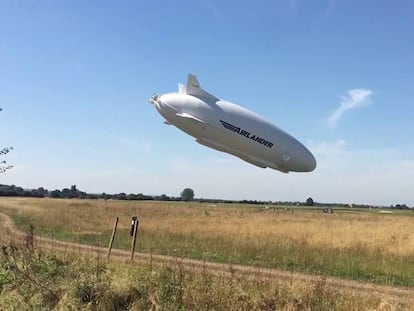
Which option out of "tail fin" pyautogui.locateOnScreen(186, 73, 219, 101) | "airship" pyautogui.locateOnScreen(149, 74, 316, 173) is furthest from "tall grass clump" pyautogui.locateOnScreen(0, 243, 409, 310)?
"tail fin" pyautogui.locateOnScreen(186, 73, 219, 101)

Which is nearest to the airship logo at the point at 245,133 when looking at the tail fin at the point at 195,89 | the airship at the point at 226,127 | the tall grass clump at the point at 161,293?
the airship at the point at 226,127

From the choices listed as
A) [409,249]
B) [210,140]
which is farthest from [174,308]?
[409,249]

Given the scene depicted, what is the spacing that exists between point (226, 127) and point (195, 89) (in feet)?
6.73

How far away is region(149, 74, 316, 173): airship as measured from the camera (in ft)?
58.4

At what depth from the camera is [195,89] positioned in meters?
18.8

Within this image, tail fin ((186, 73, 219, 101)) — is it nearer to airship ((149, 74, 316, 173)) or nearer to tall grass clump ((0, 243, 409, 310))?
airship ((149, 74, 316, 173))

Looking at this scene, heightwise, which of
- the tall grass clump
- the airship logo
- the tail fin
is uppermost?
the tail fin

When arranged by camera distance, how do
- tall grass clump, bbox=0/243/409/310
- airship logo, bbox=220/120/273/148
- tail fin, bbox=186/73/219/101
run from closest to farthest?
tall grass clump, bbox=0/243/409/310 → airship logo, bbox=220/120/273/148 → tail fin, bbox=186/73/219/101

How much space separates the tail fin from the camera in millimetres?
18641

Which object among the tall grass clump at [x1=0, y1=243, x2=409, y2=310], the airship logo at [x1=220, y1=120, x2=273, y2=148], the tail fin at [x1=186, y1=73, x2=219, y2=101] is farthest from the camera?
the tail fin at [x1=186, y1=73, x2=219, y2=101]

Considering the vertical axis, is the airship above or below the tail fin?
below

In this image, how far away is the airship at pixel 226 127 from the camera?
1781cm

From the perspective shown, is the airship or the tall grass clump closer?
the tall grass clump

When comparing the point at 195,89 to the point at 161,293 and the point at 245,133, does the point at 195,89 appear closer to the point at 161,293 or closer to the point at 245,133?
the point at 245,133
